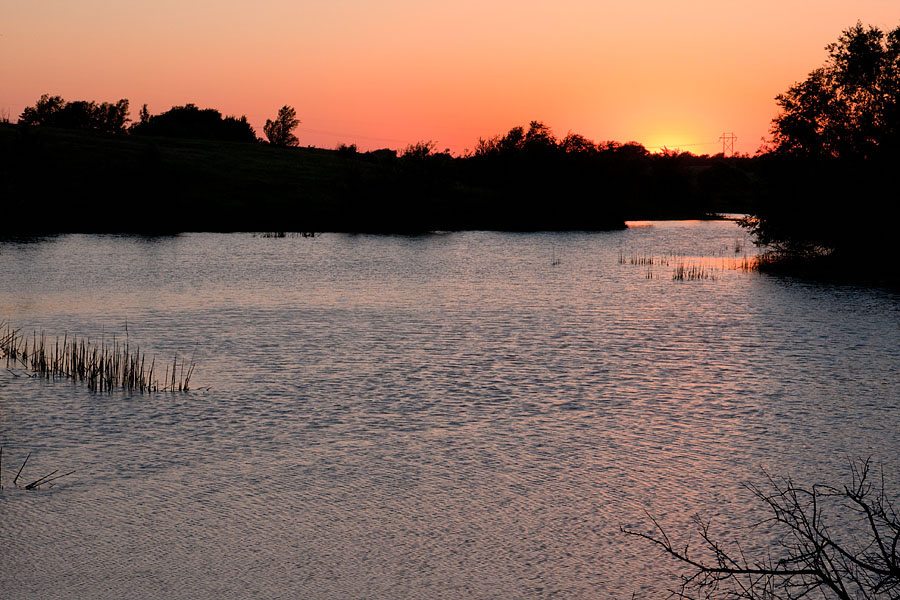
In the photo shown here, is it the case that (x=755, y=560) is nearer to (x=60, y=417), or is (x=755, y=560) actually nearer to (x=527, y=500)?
(x=527, y=500)

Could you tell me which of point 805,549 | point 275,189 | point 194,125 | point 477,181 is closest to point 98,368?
point 805,549

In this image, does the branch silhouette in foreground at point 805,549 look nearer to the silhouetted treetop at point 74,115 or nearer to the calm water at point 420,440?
the calm water at point 420,440

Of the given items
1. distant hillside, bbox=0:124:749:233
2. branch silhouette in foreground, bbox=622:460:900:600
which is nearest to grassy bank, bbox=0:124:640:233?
distant hillside, bbox=0:124:749:233

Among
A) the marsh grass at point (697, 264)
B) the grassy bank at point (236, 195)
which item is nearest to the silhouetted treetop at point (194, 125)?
the grassy bank at point (236, 195)

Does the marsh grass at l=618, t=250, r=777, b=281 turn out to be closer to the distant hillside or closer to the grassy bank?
the distant hillside

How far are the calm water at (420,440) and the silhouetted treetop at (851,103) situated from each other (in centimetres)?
2378

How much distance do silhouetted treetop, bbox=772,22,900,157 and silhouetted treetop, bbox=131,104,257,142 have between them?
126 m

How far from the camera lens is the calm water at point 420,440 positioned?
10633mm

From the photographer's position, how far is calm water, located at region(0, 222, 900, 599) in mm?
10633

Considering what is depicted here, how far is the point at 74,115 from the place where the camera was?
170 m

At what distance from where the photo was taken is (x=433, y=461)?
1504 cm

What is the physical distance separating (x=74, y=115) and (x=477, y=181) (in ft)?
274

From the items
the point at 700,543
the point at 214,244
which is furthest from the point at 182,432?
the point at 214,244

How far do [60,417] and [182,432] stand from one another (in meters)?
3.06
